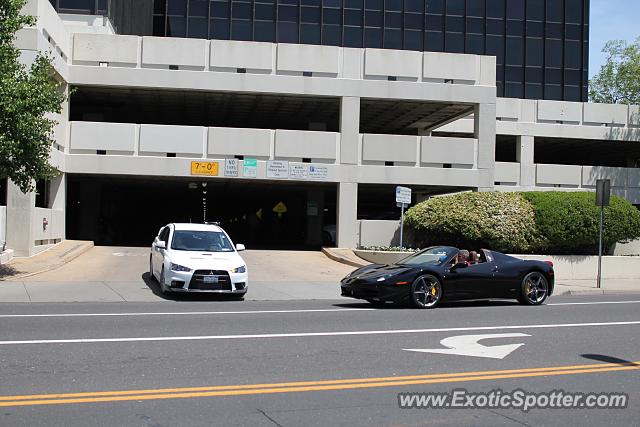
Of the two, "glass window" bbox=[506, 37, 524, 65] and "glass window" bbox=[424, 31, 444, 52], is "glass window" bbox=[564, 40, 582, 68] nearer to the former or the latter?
"glass window" bbox=[506, 37, 524, 65]

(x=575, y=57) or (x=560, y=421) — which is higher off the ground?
(x=575, y=57)

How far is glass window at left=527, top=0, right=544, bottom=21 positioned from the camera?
48.3 m

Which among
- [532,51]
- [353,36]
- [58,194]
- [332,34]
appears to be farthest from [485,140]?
[532,51]

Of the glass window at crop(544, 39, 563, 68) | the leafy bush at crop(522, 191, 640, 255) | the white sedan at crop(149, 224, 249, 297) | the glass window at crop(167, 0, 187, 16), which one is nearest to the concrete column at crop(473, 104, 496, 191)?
the leafy bush at crop(522, 191, 640, 255)

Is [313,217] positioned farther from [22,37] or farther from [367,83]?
[22,37]

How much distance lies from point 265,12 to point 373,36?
7.17 meters

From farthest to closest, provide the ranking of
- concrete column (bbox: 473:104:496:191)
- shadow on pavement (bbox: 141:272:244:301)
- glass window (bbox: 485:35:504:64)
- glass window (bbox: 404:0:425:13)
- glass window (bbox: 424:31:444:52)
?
glass window (bbox: 485:35:504:64) → glass window (bbox: 424:31:444:52) → glass window (bbox: 404:0:425:13) → concrete column (bbox: 473:104:496:191) → shadow on pavement (bbox: 141:272:244:301)

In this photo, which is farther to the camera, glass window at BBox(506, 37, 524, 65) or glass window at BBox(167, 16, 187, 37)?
glass window at BBox(506, 37, 524, 65)

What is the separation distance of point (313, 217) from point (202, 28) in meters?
16.8

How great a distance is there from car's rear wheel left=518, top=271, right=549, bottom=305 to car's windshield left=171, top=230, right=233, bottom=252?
6.60 metres

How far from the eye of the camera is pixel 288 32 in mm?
45969

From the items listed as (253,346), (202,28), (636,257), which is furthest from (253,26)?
(253,346)

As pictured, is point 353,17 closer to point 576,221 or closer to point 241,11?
point 241,11

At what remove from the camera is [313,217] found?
36.3 m
